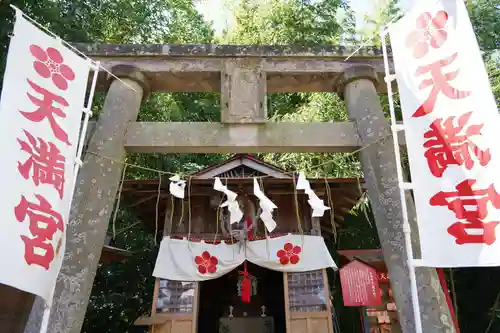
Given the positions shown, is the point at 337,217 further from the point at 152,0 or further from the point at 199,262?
the point at 152,0

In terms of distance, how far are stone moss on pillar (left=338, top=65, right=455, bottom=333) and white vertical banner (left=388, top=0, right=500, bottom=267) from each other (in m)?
0.89

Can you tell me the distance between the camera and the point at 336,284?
11086 mm

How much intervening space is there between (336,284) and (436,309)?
6.90 meters

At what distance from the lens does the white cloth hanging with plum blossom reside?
781cm

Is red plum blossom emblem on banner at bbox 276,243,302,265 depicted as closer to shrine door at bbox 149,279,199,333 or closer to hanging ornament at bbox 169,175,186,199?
shrine door at bbox 149,279,199,333

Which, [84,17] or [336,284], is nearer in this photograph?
[84,17]

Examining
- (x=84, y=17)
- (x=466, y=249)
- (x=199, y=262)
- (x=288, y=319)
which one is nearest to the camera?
(x=466, y=249)

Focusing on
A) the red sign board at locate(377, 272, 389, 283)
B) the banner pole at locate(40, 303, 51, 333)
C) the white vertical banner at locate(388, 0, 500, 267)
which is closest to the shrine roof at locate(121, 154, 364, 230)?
the red sign board at locate(377, 272, 389, 283)

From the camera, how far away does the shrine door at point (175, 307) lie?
733 cm

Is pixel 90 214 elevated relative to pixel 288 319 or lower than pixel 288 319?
elevated

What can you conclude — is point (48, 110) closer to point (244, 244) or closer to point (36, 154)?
point (36, 154)

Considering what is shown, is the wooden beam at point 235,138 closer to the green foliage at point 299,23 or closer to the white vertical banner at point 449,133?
the white vertical banner at point 449,133

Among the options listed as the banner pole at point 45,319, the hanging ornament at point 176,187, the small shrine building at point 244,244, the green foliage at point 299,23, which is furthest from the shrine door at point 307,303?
the green foliage at point 299,23

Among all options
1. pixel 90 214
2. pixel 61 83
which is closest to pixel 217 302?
pixel 90 214
